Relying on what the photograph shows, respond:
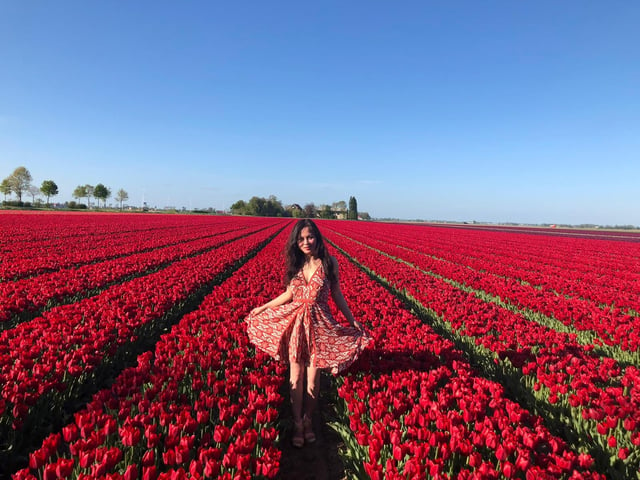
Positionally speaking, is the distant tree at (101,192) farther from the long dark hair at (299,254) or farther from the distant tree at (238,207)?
the long dark hair at (299,254)

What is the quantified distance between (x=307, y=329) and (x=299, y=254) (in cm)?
79

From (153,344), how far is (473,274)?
10.8m

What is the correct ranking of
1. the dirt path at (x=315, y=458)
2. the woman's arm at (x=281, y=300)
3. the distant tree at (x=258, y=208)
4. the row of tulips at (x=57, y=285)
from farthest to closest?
the distant tree at (x=258, y=208) < the row of tulips at (x=57, y=285) < the woman's arm at (x=281, y=300) < the dirt path at (x=315, y=458)

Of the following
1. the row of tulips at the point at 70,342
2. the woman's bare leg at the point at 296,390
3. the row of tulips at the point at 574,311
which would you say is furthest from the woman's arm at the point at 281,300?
the row of tulips at the point at 574,311

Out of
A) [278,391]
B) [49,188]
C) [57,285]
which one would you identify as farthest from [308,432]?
[49,188]

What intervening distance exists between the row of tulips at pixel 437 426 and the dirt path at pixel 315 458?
343mm

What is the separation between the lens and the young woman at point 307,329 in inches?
133

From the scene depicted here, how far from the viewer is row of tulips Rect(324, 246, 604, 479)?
7.57 ft

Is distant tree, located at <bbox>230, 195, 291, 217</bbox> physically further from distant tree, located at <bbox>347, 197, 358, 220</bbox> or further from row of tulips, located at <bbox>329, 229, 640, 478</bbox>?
row of tulips, located at <bbox>329, 229, 640, 478</bbox>

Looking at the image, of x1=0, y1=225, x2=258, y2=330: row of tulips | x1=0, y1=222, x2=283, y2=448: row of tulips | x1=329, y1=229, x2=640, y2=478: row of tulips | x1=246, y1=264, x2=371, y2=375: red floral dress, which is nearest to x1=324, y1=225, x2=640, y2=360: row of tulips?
x1=329, y1=229, x2=640, y2=478: row of tulips

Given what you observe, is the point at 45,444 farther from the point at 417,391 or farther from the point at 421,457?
the point at 417,391

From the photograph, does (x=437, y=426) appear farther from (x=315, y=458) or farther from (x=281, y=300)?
(x=281, y=300)

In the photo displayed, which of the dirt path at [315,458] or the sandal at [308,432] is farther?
the sandal at [308,432]

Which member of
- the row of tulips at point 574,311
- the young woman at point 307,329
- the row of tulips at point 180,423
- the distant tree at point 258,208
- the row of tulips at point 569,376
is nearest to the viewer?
the row of tulips at point 180,423
